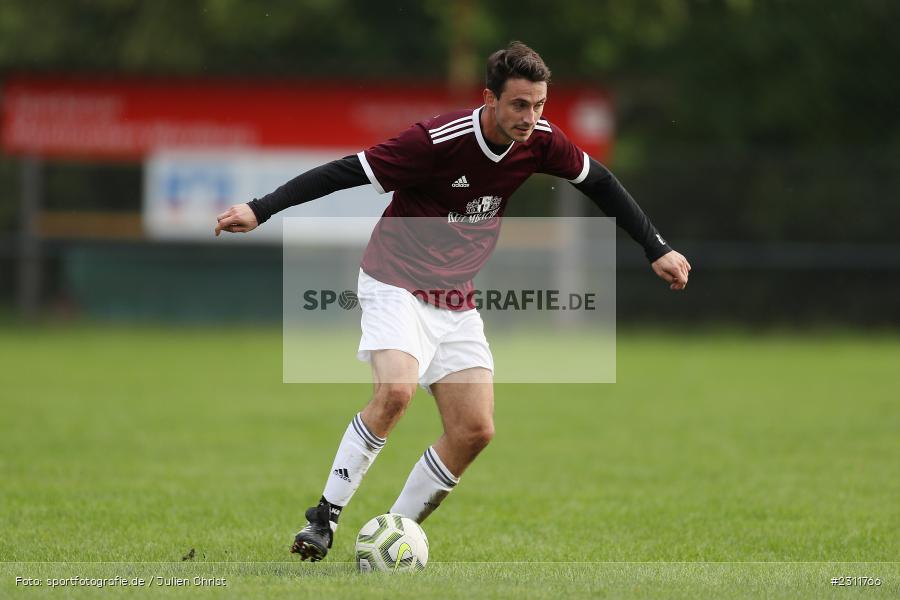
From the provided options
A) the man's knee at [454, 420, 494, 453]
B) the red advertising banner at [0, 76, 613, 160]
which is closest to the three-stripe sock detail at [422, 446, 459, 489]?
the man's knee at [454, 420, 494, 453]

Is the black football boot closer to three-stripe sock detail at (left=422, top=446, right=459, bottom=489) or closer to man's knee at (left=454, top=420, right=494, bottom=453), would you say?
three-stripe sock detail at (left=422, top=446, right=459, bottom=489)

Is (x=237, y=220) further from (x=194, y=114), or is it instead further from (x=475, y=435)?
(x=194, y=114)

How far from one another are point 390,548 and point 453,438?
2.03 feet

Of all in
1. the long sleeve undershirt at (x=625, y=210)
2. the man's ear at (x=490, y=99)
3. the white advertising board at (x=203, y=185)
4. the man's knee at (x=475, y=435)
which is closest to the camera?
the man's ear at (x=490, y=99)

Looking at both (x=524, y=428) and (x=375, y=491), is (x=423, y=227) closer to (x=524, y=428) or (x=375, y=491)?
(x=375, y=491)

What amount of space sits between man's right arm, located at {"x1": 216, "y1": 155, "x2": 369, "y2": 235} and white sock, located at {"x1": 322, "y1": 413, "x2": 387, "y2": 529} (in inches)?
38.2

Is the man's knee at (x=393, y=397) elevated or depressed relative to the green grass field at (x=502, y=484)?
elevated

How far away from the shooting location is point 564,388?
1419 centimetres

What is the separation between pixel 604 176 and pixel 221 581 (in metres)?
2.54

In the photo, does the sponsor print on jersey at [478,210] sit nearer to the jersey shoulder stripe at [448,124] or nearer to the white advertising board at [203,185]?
the jersey shoulder stripe at [448,124]

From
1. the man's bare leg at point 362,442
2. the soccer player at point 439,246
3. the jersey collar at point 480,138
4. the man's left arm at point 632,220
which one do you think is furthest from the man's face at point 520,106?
the man's bare leg at point 362,442

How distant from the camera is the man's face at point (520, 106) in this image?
519cm

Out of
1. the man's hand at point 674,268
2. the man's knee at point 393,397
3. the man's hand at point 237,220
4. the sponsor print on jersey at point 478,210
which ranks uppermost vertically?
the sponsor print on jersey at point 478,210

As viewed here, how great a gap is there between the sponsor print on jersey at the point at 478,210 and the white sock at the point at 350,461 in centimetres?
102
